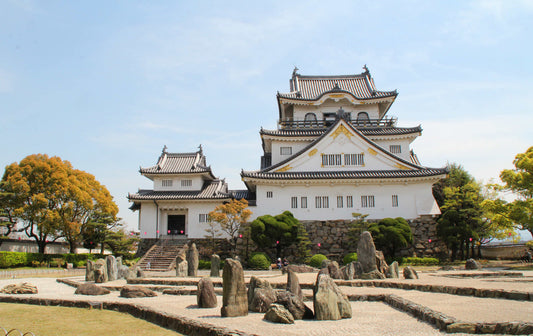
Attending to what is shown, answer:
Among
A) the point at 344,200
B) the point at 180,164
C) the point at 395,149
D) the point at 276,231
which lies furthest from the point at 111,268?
the point at 395,149

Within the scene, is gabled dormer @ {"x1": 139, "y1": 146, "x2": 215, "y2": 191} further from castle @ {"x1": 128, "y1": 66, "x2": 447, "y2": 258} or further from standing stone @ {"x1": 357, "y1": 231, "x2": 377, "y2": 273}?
standing stone @ {"x1": 357, "y1": 231, "x2": 377, "y2": 273}

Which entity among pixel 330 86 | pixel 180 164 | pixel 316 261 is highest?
pixel 330 86

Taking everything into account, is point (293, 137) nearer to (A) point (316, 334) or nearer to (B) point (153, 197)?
(B) point (153, 197)

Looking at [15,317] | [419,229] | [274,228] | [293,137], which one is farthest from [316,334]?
[293,137]

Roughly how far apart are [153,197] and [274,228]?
Result: 39.8ft

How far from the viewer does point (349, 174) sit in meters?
35.6

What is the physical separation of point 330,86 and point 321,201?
1727 centimetres

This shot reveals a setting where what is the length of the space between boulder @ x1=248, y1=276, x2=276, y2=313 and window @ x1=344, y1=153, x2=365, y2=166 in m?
26.1

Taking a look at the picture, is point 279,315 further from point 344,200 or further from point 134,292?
point 344,200

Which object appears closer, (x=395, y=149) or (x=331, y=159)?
(x=331, y=159)

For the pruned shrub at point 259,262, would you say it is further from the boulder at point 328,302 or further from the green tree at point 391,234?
the boulder at point 328,302

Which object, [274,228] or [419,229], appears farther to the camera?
[419,229]

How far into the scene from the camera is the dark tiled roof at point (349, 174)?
34.8 metres

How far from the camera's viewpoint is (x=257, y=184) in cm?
3584
